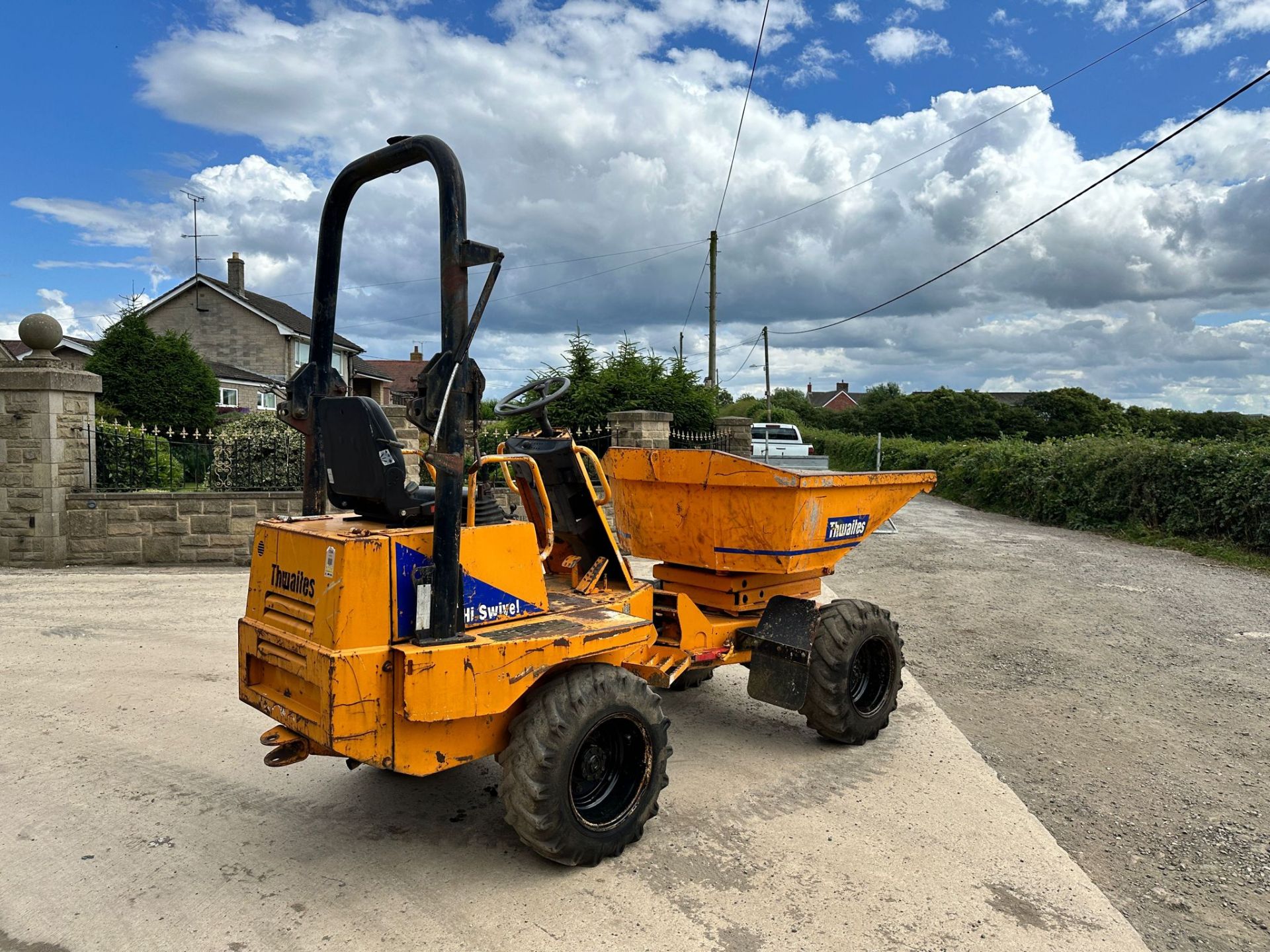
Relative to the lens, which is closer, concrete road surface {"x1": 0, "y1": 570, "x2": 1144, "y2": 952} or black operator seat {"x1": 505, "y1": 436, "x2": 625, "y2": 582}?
concrete road surface {"x1": 0, "y1": 570, "x2": 1144, "y2": 952}

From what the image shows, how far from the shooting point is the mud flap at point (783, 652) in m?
4.92

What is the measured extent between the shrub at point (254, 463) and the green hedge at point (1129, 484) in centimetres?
1357

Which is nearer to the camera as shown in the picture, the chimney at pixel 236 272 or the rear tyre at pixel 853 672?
the rear tyre at pixel 853 672

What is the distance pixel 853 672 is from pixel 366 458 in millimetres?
3148

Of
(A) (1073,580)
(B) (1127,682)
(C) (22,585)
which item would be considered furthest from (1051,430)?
(C) (22,585)

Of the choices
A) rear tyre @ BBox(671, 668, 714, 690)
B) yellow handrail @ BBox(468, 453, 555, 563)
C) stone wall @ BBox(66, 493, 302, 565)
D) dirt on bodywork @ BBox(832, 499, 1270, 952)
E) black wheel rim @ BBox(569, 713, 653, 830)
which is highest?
yellow handrail @ BBox(468, 453, 555, 563)

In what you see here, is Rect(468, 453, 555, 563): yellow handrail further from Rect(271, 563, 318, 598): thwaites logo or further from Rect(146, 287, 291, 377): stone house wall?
Rect(146, 287, 291, 377): stone house wall

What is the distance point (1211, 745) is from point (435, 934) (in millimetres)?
4918

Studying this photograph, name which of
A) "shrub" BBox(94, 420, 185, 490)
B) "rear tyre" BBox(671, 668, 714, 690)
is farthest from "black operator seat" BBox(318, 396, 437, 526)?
"shrub" BBox(94, 420, 185, 490)

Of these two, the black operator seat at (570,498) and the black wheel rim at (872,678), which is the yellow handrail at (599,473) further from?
the black wheel rim at (872,678)

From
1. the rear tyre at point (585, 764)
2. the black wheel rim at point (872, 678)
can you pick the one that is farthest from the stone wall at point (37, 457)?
the black wheel rim at point (872, 678)

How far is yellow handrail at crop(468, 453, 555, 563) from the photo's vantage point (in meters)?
3.55

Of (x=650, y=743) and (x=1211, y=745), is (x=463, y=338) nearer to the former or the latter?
(x=650, y=743)

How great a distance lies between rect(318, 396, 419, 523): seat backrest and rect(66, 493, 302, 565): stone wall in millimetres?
7578
